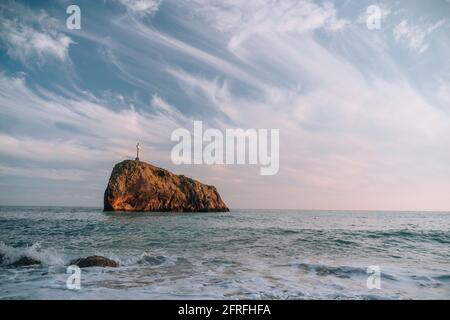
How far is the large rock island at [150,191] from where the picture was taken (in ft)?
213

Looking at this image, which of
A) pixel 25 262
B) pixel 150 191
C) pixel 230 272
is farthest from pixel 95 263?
pixel 150 191

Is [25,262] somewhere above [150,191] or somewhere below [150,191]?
below

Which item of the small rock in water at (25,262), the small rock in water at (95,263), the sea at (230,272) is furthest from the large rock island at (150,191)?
the small rock in water at (95,263)

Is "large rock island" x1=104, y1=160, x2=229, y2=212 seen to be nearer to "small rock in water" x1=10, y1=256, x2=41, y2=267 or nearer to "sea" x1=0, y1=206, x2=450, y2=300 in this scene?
"sea" x1=0, y1=206, x2=450, y2=300

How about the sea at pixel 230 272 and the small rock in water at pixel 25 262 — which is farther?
the small rock in water at pixel 25 262

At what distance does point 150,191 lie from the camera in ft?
232

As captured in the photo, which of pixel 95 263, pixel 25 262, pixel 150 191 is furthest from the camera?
pixel 150 191

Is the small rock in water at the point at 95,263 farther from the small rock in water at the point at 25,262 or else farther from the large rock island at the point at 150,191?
the large rock island at the point at 150,191

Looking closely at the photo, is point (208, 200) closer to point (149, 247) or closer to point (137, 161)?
point (137, 161)

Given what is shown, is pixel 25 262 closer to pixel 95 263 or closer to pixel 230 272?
pixel 95 263

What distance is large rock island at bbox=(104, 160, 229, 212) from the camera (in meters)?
64.9

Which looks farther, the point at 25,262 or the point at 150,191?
the point at 150,191
